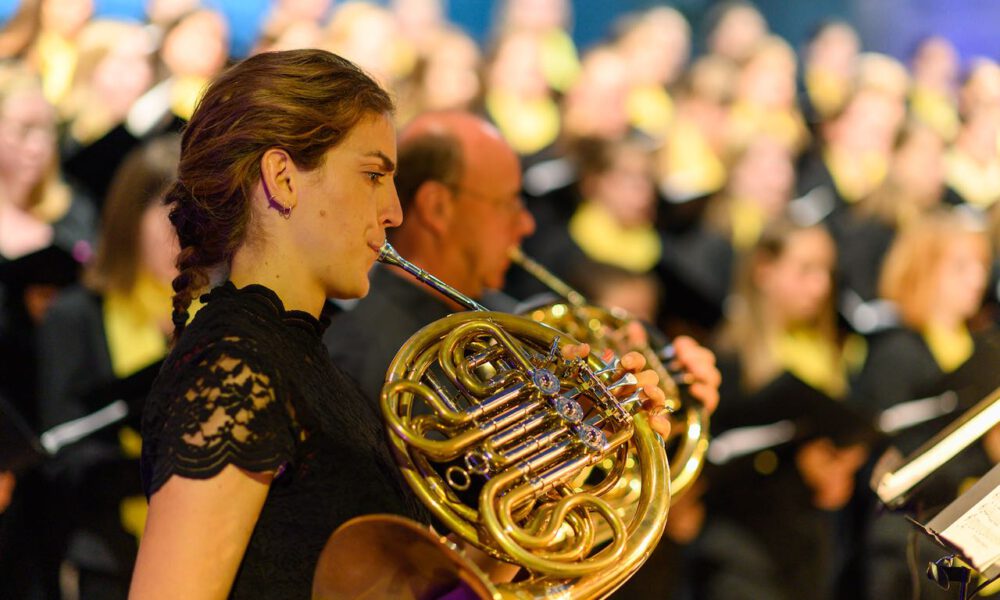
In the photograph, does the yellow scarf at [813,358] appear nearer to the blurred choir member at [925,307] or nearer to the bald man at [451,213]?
the blurred choir member at [925,307]

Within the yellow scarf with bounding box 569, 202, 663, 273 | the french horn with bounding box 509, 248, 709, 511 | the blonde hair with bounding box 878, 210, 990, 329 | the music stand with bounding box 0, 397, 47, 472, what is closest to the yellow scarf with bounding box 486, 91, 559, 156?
the yellow scarf with bounding box 569, 202, 663, 273

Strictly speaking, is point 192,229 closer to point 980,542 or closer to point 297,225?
point 297,225

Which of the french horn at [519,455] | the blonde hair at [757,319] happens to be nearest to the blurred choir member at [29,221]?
the french horn at [519,455]

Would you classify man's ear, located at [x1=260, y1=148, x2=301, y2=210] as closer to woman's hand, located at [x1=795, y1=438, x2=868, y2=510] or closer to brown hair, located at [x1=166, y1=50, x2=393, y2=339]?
brown hair, located at [x1=166, y1=50, x2=393, y2=339]

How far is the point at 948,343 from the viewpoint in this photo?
180 inches

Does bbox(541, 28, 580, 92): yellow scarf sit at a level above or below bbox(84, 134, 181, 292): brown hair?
below

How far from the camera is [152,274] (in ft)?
11.0

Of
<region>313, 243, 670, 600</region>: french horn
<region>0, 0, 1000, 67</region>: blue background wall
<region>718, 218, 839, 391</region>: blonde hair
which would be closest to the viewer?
<region>313, 243, 670, 600</region>: french horn

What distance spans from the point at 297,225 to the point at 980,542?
109 cm

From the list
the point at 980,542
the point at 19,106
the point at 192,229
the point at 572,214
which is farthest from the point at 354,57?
the point at 980,542

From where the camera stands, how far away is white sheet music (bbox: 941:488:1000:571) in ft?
5.47

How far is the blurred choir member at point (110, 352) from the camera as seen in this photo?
302cm

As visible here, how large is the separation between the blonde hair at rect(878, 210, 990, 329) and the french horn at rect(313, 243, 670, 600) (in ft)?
10.7

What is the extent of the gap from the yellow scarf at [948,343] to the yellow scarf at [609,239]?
1131 millimetres
